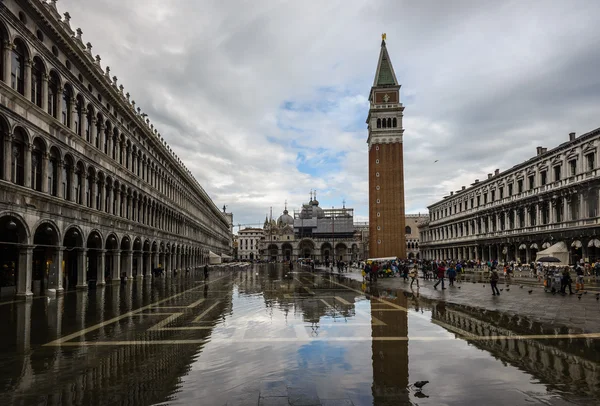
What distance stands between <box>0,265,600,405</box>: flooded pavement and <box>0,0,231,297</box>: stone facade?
28.4ft

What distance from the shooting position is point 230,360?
9.36 metres

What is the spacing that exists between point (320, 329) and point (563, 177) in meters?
46.2

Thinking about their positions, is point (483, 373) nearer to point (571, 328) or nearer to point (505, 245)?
point (571, 328)

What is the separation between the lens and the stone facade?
21.3 meters

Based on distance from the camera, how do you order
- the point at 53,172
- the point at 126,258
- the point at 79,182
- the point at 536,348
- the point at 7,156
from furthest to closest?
the point at 126,258 < the point at 79,182 < the point at 53,172 < the point at 7,156 < the point at 536,348

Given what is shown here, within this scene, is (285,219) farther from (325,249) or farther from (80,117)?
(80,117)

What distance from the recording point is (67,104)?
90.2 ft

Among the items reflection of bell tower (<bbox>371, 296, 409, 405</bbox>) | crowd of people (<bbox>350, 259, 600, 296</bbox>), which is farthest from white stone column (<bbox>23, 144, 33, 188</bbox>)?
crowd of people (<bbox>350, 259, 600, 296</bbox>)

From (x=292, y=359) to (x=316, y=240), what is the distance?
147816mm

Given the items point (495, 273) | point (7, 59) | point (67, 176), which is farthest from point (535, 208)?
point (7, 59)

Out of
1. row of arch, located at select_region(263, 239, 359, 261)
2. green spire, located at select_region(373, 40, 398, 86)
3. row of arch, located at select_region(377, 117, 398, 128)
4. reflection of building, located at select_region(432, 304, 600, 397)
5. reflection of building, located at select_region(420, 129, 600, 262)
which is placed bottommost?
row of arch, located at select_region(263, 239, 359, 261)

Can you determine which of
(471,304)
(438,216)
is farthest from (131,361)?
(438,216)

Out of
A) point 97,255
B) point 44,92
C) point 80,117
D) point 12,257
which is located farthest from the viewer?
point 97,255

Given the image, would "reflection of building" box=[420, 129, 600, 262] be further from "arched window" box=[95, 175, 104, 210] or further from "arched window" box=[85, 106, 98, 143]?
"arched window" box=[85, 106, 98, 143]
